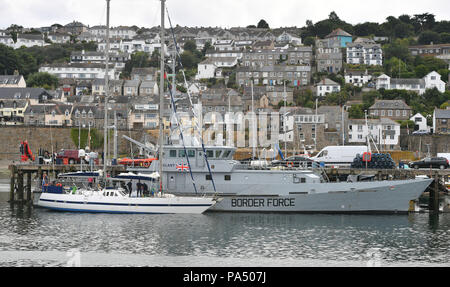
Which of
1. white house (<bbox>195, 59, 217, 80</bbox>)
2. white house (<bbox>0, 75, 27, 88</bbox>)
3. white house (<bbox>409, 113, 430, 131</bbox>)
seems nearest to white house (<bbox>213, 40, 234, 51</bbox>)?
white house (<bbox>195, 59, 217, 80</bbox>)

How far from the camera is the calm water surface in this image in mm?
26156

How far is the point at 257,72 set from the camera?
114 m

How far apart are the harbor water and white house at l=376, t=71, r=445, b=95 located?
68275 millimetres

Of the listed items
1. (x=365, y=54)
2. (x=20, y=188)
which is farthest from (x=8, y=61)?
(x=20, y=188)

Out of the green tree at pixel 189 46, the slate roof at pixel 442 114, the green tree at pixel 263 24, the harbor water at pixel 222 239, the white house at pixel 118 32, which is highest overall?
the green tree at pixel 263 24

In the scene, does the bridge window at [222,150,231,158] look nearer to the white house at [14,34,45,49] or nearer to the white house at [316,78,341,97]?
the white house at [316,78,341,97]

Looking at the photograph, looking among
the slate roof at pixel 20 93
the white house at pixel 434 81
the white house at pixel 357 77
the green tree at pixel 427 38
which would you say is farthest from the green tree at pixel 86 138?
the green tree at pixel 427 38

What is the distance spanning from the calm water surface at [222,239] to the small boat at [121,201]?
572 millimetres

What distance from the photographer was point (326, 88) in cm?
10425

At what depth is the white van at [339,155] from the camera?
189 ft

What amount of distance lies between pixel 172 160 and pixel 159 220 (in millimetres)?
4791

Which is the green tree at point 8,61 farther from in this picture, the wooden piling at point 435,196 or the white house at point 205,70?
the wooden piling at point 435,196

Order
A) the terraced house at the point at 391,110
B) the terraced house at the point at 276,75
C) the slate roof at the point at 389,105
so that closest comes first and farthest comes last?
the terraced house at the point at 391,110, the slate roof at the point at 389,105, the terraced house at the point at 276,75
